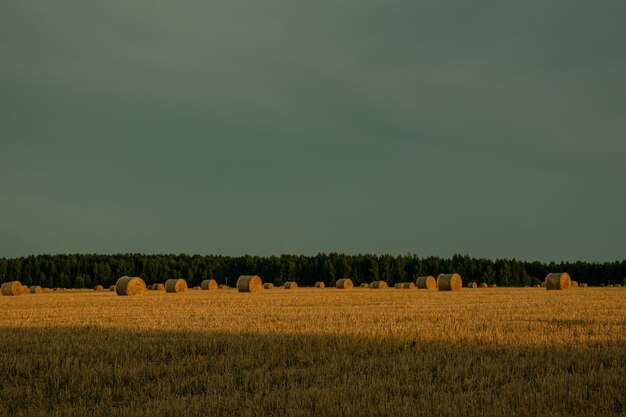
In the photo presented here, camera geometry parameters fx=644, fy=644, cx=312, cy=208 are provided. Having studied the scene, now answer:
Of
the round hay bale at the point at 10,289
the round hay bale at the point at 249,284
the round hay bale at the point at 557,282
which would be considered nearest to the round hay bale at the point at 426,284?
the round hay bale at the point at 557,282

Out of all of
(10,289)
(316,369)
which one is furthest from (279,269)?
(316,369)

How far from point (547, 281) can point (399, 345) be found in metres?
36.9

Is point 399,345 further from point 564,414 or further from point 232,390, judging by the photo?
point 564,414

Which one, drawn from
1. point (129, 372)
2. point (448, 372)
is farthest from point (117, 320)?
point (448, 372)

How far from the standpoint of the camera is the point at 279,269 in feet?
359

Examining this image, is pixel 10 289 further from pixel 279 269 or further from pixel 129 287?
pixel 279 269

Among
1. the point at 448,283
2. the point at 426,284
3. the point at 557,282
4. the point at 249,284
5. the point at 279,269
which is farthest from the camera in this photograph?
the point at 279,269

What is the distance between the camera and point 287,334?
12984 millimetres

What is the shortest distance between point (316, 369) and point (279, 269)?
329 feet

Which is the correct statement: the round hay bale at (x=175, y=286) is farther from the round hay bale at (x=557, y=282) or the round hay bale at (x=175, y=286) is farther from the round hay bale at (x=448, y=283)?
the round hay bale at (x=557, y=282)

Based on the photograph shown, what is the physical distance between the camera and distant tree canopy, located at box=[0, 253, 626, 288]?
106812mm

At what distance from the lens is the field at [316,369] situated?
24.1ft

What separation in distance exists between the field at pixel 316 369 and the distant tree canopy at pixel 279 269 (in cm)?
9182

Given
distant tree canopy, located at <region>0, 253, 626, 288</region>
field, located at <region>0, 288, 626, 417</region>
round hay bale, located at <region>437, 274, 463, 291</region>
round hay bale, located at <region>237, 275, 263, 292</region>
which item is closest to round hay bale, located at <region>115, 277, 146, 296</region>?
round hay bale, located at <region>237, 275, 263, 292</region>
